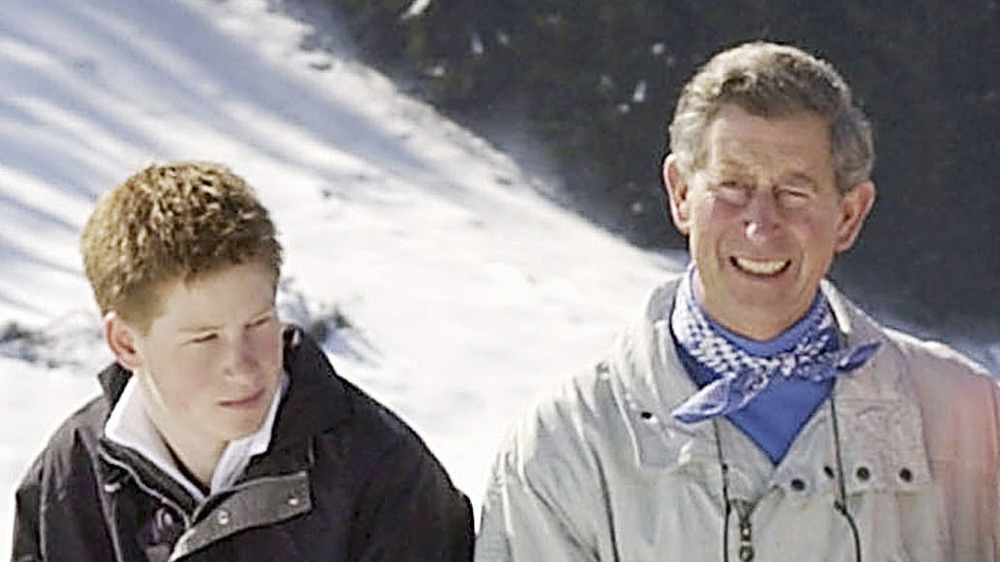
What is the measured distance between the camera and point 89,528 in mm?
3203

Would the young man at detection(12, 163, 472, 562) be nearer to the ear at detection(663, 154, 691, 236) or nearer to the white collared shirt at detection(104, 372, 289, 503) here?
the white collared shirt at detection(104, 372, 289, 503)

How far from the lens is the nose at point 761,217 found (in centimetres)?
290

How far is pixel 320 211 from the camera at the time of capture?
7941 mm

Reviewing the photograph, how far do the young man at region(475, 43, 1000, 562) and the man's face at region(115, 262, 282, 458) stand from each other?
14.8 inches

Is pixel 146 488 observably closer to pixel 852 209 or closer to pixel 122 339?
pixel 122 339

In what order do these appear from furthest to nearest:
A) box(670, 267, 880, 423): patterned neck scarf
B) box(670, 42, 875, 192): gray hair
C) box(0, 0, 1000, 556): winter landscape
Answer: box(0, 0, 1000, 556): winter landscape
box(670, 267, 880, 423): patterned neck scarf
box(670, 42, 875, 192): gray hair

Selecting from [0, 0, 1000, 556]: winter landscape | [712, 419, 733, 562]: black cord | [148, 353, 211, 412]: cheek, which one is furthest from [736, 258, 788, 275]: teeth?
[0, 0, 1000, 556]: winter landscape

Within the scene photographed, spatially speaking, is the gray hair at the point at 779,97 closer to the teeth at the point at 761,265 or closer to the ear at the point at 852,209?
the ear at the point at 852,209

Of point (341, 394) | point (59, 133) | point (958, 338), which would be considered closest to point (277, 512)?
point (341, 394)

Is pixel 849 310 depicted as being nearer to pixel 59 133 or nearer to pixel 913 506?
pixel 913 506

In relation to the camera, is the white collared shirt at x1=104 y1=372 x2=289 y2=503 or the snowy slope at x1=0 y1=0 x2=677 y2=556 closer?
the white collared shirt at x1=104 y1=372 x2=289 y2=503

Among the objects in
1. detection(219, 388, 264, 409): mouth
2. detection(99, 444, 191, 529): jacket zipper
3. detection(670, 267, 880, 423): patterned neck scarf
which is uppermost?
detection(670, 267, 880, 423): patterned neck scarf

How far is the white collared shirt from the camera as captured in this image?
3.12 m

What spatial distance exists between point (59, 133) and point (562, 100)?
229cm
